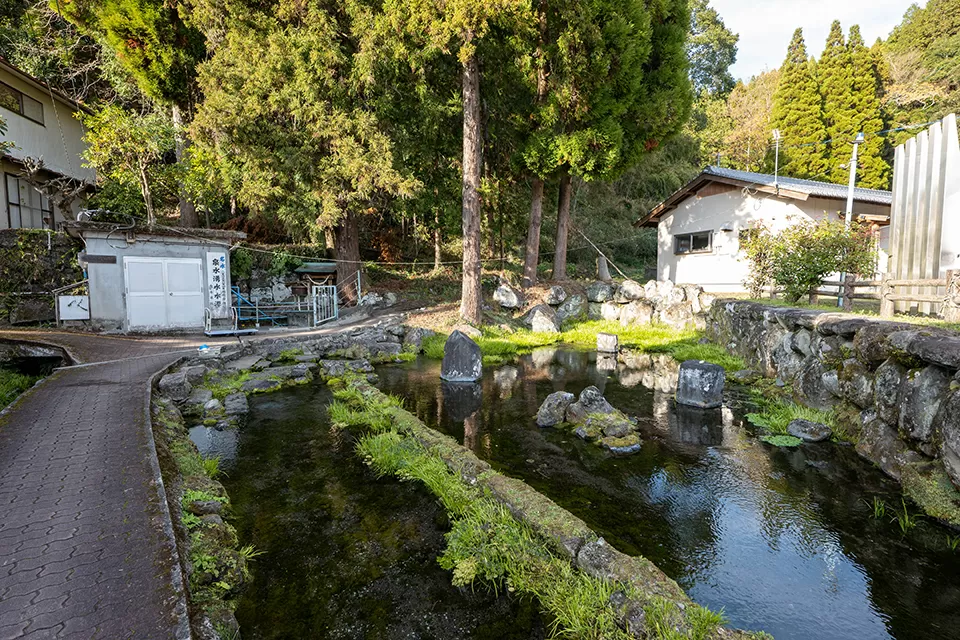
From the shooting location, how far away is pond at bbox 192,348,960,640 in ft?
11.6

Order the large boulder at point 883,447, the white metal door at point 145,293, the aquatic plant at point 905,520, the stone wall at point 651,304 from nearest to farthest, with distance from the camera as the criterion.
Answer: the aquatic plant at point 905,520
the large boulder at point 883,447
the white metal door at point 145,293
the stone wall at point 651,304

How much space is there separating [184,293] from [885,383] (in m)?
15.6

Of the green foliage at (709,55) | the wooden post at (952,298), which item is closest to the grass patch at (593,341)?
the wooden post at (952,298)

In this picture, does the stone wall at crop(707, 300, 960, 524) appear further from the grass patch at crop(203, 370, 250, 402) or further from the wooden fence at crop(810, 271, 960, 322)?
the grass patch at crop(203, 370, 250, 402)

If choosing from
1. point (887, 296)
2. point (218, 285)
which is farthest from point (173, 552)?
point (218, 285)

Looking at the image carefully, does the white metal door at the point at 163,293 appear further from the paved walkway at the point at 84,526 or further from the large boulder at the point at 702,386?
the large boulder at the point at 702,386

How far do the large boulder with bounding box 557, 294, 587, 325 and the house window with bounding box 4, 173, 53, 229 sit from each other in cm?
1985

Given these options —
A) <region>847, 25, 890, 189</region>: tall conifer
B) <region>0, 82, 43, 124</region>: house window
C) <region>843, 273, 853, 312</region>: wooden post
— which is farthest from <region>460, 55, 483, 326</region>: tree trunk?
<region>847, 25, 890, 189</region>: tall conifer

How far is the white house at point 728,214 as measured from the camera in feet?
55.6

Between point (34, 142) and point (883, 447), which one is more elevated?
point (34, 142)

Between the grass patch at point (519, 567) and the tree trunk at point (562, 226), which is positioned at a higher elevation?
the tree trunk at point (562, 226)

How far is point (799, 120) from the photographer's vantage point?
94.7 ft

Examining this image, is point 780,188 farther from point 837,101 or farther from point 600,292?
point 837,101

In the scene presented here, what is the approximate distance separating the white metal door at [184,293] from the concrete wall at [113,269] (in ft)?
1.32
